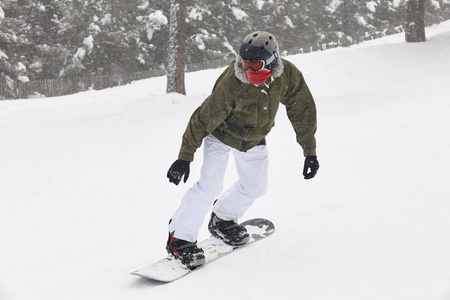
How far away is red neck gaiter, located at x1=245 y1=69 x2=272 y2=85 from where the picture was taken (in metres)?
3.86

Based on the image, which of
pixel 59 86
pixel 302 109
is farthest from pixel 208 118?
pixel 59 86

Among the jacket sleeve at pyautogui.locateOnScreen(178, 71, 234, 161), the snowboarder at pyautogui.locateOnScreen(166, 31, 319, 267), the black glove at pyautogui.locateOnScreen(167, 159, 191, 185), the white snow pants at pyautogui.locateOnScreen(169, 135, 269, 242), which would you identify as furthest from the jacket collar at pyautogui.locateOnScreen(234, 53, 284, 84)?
the black glove at pyautogui.locateOnScreen(167, 159, 191, 185)

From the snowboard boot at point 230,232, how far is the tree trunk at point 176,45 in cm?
929

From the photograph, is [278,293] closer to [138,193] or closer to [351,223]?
[351,223]

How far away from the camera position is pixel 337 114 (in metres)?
10.7

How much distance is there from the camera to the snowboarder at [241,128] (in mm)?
3918

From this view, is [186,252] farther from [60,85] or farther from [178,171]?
[60,85]

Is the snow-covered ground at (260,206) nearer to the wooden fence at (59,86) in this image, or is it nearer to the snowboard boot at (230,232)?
the snowboard boot at (230,232)

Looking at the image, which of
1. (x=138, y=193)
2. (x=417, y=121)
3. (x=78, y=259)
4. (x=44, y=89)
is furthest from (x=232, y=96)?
(x=44, y=89)

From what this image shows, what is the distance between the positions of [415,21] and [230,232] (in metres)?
14.9

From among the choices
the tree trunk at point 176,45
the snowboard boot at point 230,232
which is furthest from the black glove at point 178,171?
the tree trunk at point 176,45

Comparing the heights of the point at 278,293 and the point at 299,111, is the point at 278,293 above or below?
below

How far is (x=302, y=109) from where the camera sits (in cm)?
425

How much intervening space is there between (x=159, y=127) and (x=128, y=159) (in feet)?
7.80
